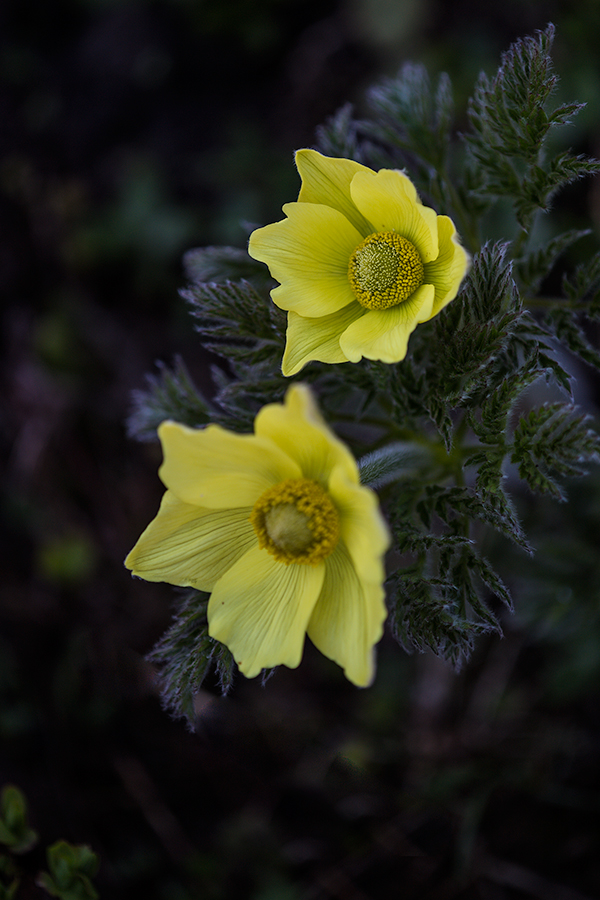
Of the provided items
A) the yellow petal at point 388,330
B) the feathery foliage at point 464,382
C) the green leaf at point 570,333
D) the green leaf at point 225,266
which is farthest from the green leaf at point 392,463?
the green leaf at point 225,266

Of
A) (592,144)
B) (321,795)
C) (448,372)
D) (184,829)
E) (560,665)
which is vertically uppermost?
(592,144)

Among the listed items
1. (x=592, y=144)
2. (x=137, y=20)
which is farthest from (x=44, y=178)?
(x=592, y=144)

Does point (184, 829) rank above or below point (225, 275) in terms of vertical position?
below

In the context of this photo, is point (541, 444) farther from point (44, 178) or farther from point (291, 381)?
point (44, 178)

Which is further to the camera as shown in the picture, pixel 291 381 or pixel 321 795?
pixel 321 795

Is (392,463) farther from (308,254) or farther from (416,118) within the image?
(416,118)

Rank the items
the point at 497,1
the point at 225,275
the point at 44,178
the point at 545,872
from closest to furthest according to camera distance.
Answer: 1. the point at 225,275
2. the point at 545,872
3. the point at 497,1
4. the point at 44,178

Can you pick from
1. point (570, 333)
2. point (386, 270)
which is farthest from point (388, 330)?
point (570, 333)
